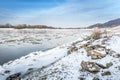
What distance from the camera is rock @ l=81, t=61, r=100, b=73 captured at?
14.6 meters

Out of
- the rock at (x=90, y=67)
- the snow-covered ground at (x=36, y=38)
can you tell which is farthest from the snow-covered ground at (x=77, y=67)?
the snow-covered ground at (x=36, y=38)

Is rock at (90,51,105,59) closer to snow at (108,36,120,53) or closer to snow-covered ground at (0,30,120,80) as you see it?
snow-covered ground at (0,30,120,80)

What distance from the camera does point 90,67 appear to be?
14992 millimetres

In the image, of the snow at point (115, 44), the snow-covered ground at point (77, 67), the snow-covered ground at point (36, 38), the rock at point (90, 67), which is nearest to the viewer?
the snow-covered ground at point (77, 67)

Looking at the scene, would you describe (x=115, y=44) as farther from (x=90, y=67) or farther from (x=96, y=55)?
(x=90, y=67)

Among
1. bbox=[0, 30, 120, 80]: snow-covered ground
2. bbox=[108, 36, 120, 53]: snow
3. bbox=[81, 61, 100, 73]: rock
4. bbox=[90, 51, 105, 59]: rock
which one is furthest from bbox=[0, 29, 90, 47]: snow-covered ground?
bbox=[81, 61, 100, 73]: rock

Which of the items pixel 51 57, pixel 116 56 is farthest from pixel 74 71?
pixel 51 57

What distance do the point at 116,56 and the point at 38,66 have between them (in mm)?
6749

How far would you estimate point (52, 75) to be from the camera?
14.6 meters

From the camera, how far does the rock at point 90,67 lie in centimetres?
1459

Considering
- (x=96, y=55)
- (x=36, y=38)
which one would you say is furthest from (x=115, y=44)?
(x=36, y=38)

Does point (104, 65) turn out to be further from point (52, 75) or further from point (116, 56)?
point (52, 75)

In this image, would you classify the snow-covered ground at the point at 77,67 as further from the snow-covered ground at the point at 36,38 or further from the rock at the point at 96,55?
the snow-covered ground at the point at 36,38

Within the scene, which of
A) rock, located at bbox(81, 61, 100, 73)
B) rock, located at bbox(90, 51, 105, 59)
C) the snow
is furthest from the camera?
the snow
